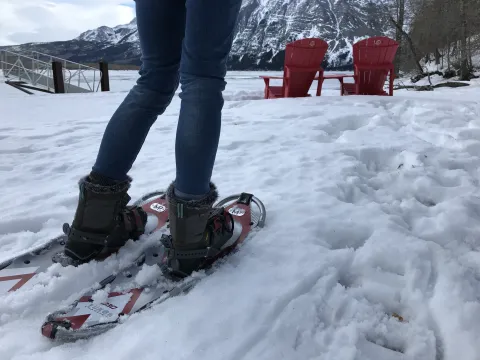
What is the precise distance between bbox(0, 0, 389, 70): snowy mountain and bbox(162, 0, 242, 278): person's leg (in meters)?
83.9

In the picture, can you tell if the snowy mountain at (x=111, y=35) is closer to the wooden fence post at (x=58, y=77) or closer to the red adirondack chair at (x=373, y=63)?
the wooden fence post at (x=58, y=77)

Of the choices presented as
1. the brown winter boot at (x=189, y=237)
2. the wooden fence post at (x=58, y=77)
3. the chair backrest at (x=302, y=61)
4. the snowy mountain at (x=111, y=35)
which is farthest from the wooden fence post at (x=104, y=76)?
the snowy mountain at (x=111, y=35)

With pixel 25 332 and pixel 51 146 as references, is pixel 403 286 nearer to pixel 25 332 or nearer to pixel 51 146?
pixel 25 332

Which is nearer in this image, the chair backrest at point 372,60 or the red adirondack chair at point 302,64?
the chair backrest at point 372,60

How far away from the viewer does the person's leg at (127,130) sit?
1.18m

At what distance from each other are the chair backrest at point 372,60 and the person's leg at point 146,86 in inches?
235

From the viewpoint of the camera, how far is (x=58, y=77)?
13422mm

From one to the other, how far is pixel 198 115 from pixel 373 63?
6373 mm

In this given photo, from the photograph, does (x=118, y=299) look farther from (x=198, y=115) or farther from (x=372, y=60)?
(x=372, y=60)

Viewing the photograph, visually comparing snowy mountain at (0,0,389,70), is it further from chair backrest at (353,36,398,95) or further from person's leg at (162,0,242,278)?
person's leg at (162,0,242,278)

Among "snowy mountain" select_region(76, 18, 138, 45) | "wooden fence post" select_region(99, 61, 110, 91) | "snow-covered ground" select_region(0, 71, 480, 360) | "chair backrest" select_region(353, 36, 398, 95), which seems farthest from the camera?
"snowy mountain" select_region(76, 18, 138, 45)

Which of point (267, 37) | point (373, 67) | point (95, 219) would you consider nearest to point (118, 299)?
point (95, 219)

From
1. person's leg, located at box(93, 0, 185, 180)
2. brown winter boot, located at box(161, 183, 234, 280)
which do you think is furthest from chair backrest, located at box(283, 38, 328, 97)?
brown winter boot, located at box(161, 183, 234, 280)

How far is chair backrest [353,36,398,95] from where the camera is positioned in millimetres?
6242
